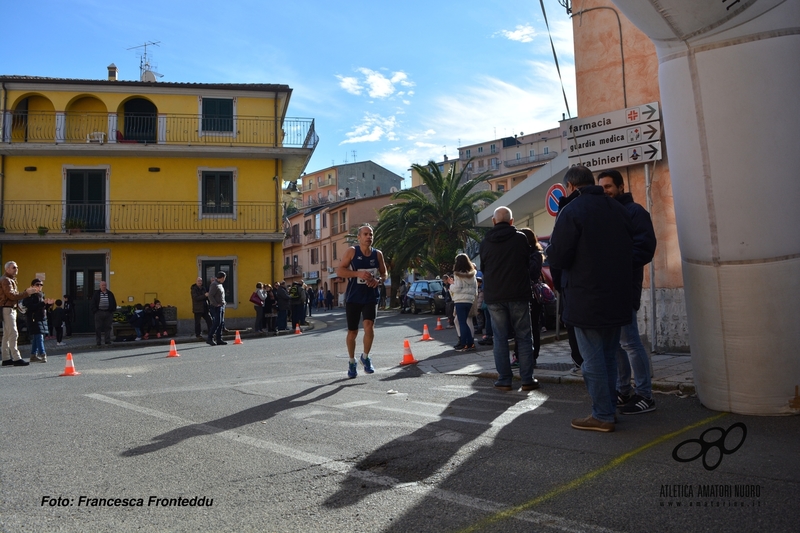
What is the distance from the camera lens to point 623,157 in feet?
30.1

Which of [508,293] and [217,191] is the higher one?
[217,191]

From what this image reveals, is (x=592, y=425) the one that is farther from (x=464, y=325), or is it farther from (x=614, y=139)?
(x=464, y=325)

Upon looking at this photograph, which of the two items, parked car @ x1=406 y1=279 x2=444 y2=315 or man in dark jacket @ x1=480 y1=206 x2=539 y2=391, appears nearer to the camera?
man in dark jacket @ x1=480 y1=206 x2=539 y2=391

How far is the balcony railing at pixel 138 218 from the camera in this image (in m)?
27.4

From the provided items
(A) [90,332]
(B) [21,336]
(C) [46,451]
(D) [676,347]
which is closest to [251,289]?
(A) [90,332]

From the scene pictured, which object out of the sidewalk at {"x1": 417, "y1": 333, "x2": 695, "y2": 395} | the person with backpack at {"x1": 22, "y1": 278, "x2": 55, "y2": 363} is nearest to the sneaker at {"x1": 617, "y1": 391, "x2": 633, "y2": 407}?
the sidewalk at {"x1": 417, "y1": 333, "x2": 695, "y2": 395}

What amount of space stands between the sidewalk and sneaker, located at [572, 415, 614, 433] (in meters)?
1.79

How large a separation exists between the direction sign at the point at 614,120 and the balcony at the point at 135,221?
2066cm

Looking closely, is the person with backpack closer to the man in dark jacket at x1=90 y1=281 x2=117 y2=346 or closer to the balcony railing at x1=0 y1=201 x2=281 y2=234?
the man in dark jacket at x1=90 y1=281 x2=117 y2=346

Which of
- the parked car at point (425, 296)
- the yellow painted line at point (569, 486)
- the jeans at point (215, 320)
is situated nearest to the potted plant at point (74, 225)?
the jeans at point (215, 320)

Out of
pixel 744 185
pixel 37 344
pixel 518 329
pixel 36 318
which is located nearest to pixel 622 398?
pixel 518 329

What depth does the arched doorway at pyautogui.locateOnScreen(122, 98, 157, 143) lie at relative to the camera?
28.7 metres

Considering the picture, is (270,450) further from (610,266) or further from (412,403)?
(610,266)

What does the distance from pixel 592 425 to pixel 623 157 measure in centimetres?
532
